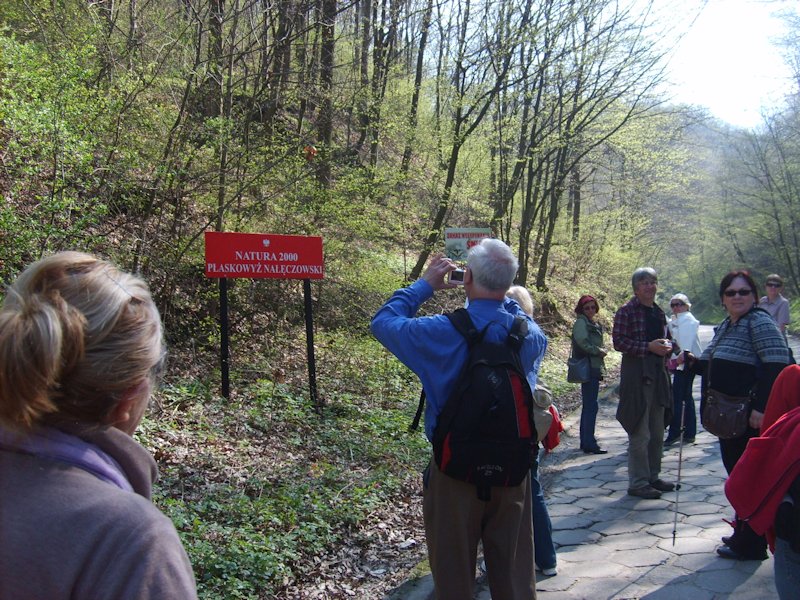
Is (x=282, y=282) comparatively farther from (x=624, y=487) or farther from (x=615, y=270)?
(x=615, y=270)

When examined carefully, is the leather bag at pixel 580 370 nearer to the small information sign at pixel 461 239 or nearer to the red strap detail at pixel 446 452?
the small information sign at pixel 461 239

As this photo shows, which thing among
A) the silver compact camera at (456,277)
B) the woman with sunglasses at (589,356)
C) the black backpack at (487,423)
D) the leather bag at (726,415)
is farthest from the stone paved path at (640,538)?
the silver compact camera at (456,277)

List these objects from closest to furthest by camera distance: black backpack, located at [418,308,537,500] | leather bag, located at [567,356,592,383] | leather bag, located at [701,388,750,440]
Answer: black backpack, located at [418,308,537,500], leather bag, located at [701,388,750,440], leather bag, located at [567,356,592,383]

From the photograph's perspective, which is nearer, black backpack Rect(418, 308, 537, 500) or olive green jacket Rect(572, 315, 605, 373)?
black backpack Rect(418, 308, 537, 500)

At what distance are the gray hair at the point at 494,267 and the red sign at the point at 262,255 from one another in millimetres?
5086

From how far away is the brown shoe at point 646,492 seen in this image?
635 cm

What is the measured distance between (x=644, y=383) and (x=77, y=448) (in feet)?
19.9

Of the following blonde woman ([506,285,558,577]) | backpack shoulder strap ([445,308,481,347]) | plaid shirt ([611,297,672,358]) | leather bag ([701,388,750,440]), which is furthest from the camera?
plaid shirt ([611,297,672,358])

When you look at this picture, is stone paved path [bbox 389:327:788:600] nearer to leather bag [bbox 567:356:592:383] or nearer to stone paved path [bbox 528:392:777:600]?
stone paved path [bbox 528:392:777:600]

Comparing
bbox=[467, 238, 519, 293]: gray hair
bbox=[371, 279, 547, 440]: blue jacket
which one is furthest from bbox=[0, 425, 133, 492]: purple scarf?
bbox=[467, 238, 519, 293]: gray hair

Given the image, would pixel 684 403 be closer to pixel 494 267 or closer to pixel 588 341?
pixel 588 341

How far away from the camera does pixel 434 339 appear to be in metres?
3.09

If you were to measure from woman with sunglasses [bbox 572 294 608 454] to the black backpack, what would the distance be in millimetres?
5701

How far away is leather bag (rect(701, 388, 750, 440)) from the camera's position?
466 centimetres
